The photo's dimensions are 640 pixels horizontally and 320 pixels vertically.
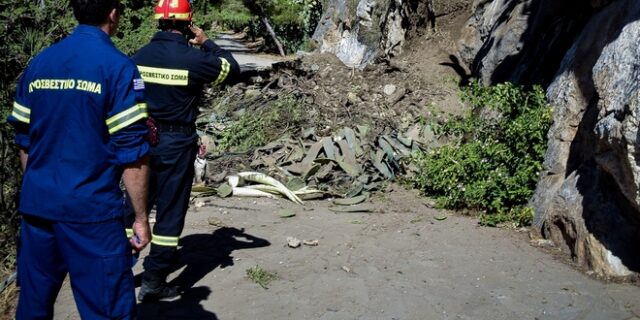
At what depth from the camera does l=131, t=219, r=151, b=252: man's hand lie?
3.55 meters

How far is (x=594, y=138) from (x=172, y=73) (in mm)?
3466

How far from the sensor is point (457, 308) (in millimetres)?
5254

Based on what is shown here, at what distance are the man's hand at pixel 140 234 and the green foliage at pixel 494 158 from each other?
445 cm

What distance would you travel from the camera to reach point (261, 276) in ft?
19.0

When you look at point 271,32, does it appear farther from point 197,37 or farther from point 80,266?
point 80,266

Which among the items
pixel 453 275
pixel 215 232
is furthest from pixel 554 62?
pixel 215 232

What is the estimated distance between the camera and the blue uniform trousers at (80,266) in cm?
336

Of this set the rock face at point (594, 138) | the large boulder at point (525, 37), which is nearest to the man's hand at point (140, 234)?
the rock face at point (594, 138)

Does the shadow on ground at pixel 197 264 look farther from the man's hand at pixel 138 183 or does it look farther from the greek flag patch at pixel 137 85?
the greek flag patch at pixel 137 85

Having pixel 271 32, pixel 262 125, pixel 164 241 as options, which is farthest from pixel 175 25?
pixel 271 32

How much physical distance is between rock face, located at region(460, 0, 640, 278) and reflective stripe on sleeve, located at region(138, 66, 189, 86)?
315 centimetres

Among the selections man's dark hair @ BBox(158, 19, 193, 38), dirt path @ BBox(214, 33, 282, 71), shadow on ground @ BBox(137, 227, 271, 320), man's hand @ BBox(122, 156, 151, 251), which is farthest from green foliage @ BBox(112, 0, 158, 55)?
dirt path @ BBox(214, 33, 282, 71)

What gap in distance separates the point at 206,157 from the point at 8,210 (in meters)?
4.16

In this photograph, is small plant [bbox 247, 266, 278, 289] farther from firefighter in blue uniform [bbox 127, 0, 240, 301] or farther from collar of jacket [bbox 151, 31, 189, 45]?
collar of jacket [bbox 151, 31, 189, 45]
